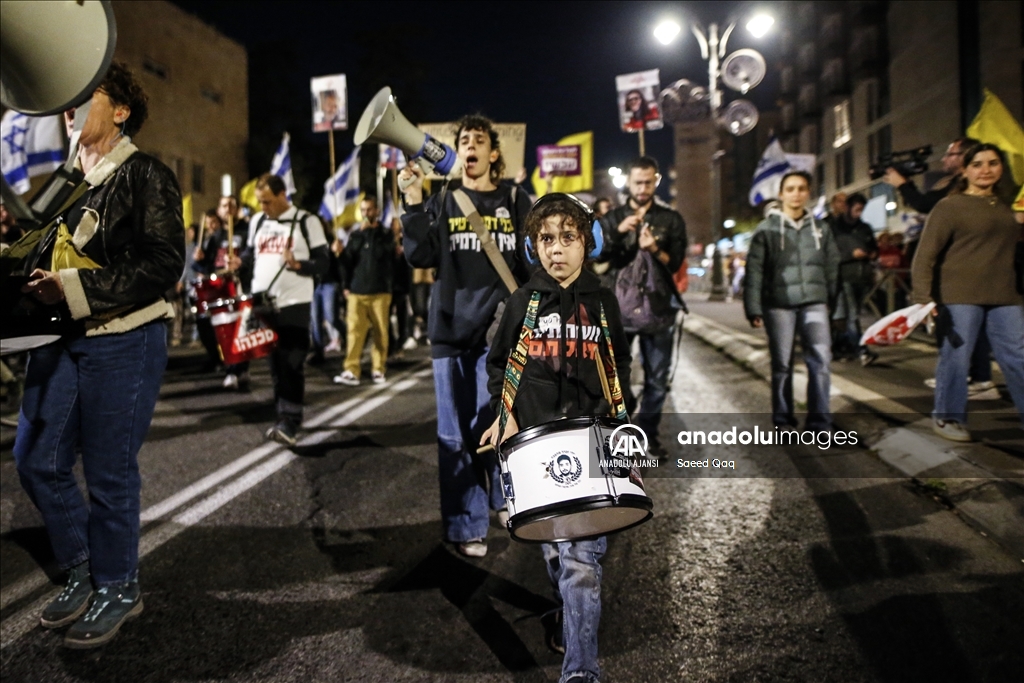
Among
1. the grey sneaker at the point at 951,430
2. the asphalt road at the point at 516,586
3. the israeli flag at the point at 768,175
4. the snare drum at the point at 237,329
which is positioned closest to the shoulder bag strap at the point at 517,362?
the asphalt road at the point at 516,586

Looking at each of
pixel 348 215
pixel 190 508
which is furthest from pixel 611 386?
pixel 348 215

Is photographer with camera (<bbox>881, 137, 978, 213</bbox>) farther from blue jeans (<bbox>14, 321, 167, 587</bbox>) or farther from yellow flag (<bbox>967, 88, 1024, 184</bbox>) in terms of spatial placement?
blue jeans (<bbox>14, 321, 167, 587</bbox>)

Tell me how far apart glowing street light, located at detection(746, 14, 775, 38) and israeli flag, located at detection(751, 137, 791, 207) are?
18.6ft

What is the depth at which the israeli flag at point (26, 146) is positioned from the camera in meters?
7.56

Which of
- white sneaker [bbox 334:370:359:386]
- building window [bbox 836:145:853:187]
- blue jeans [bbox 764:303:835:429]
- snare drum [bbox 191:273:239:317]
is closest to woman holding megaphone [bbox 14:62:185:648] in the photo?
snare drum [bbox 191:273:239:317]

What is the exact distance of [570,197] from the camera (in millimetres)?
2691

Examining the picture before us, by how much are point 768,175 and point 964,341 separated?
28.7 ft

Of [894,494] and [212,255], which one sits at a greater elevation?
[212,255]

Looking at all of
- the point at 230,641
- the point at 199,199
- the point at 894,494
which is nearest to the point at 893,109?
the point at 199,199

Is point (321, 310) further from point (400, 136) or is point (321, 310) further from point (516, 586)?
point (516, 586)

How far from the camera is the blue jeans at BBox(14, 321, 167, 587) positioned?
2.89 meters

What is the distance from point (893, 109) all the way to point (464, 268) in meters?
42.6

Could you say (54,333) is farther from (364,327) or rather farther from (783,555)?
(364,327)

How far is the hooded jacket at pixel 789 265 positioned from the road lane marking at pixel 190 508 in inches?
143
